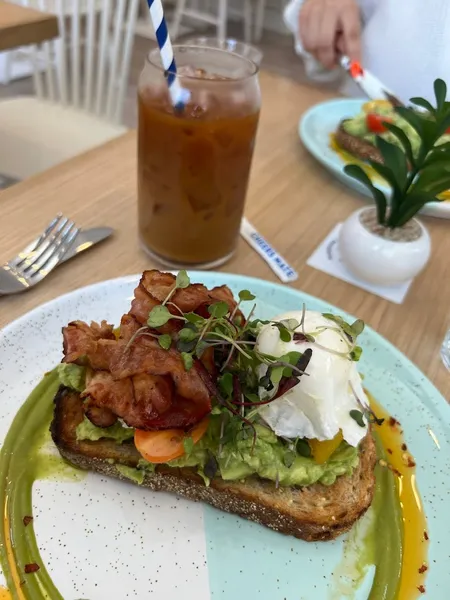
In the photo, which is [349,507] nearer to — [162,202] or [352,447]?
[352,447]

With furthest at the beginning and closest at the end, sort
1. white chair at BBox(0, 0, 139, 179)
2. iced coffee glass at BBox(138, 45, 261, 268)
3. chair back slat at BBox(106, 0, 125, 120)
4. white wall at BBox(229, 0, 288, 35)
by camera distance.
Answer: white wall at BBox(229, 0, 288, 35) < chair back slat at BBox(106, 0, 125, 120) < white chair at BBox(0, 0, 139, 179) < iced coffee glass at BBox(138, 45, 261, 268)

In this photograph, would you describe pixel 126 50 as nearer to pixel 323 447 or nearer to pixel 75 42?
pixel 75 42

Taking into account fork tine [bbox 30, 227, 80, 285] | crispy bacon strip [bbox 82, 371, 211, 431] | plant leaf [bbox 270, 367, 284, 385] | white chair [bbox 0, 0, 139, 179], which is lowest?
white chair [bbox 0, 0, 139, 179]

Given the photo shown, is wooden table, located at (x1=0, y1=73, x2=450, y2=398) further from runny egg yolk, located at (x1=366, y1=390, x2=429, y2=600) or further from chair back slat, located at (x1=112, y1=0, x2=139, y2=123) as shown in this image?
chair back slat, located at (x1=112, y1=0, x2=139, y2=123)

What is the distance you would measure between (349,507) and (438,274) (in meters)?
0.99

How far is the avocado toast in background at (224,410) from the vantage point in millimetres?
991

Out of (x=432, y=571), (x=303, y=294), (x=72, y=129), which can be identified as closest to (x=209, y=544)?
(x=432, y=571)

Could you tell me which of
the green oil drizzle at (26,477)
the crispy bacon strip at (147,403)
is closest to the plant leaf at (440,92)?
the crispy bacon strip at (147,403)

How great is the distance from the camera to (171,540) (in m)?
1.01

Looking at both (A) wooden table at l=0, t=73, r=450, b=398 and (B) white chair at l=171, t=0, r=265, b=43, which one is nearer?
(A) wooden table at l=0, t=73, r=450, b=398

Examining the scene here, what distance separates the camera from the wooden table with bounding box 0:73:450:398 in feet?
5.02

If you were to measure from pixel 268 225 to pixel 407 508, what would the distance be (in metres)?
1.08

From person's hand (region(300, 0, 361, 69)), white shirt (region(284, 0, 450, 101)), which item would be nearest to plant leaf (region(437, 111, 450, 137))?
person's hand (region(300, 0, 361, 69))

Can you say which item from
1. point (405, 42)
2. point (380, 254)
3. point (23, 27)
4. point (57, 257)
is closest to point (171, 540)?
point (57, 257)
